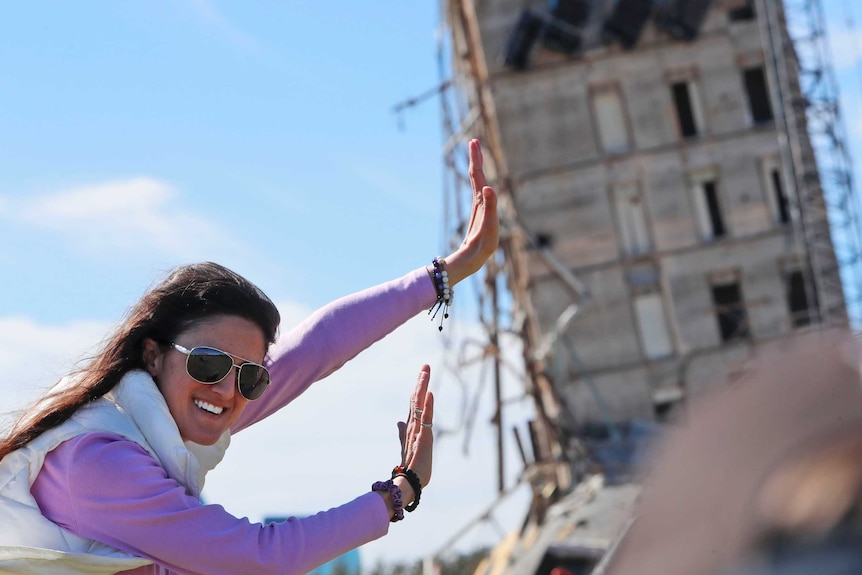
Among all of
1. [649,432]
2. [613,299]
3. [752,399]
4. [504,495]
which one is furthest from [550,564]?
[752,399]

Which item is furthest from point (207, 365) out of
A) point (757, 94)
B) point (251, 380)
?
point (757, 94)

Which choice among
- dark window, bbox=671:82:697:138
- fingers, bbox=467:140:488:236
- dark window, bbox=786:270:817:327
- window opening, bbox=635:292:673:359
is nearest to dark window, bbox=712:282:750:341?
dark window, bbox=786:270:817:327

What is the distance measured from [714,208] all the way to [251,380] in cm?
2761

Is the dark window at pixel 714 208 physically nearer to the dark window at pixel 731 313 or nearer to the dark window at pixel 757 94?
the dark window at pixel 731 313

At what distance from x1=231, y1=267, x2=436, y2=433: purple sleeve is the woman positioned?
1.06ft

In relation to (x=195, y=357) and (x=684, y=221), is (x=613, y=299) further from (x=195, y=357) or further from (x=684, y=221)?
(x=195, y=357)

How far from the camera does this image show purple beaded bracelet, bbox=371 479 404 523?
2625 millimetres

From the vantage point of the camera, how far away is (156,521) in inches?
95.3

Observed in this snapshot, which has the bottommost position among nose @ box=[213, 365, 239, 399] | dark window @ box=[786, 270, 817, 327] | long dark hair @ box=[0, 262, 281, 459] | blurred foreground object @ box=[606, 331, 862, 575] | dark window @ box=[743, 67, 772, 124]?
dark window @ box=[786, 270, 817, 327]

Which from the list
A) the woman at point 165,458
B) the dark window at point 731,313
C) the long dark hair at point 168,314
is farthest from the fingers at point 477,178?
the dark window at point 731,313

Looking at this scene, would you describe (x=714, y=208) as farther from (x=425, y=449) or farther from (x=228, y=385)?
(x=228, y=385)

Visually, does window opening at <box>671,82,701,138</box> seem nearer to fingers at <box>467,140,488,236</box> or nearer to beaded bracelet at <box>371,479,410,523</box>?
fingers at <box>467,140,488,236</box>

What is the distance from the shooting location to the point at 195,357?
2.64 m

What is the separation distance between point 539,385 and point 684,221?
17.3 ft
